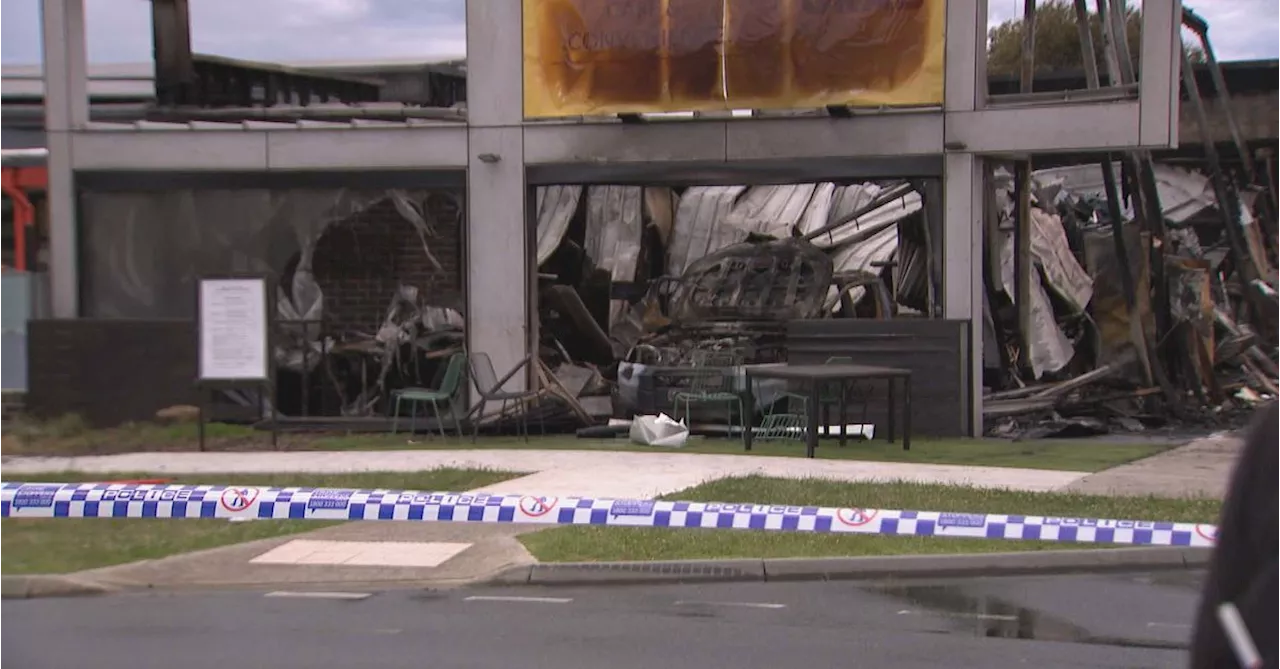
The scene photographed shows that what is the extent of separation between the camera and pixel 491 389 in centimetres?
1622

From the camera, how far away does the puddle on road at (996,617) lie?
23.6 feet

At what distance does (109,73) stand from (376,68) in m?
4.82

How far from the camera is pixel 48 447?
15680mm

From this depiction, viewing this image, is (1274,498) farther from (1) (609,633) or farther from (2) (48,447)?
(2) (48,447)

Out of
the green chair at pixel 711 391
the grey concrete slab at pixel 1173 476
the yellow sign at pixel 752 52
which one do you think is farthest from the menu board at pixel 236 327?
the grey concrete slab at pixel 1173 476

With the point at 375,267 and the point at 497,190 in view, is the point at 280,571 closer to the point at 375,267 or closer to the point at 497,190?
the point at 497,190

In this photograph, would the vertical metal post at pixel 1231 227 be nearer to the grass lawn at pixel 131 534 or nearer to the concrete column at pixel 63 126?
the grass lawn at pixel 131 534

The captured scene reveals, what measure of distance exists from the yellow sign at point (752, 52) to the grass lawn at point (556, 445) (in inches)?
154

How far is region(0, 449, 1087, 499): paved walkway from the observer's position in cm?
1231

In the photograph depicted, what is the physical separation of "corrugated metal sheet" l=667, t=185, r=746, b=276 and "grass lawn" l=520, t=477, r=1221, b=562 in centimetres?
1202

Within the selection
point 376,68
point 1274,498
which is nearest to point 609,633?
point 1274,498

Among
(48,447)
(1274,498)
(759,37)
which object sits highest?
(759,37)

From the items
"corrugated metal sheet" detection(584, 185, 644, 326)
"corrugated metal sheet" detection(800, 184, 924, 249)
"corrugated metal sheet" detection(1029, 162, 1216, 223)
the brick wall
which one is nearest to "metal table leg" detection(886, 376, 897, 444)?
the brick wall

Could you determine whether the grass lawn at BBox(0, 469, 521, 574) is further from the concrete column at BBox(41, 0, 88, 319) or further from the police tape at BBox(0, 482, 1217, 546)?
the concrete column at BBox(41, 0, 88, 319)
